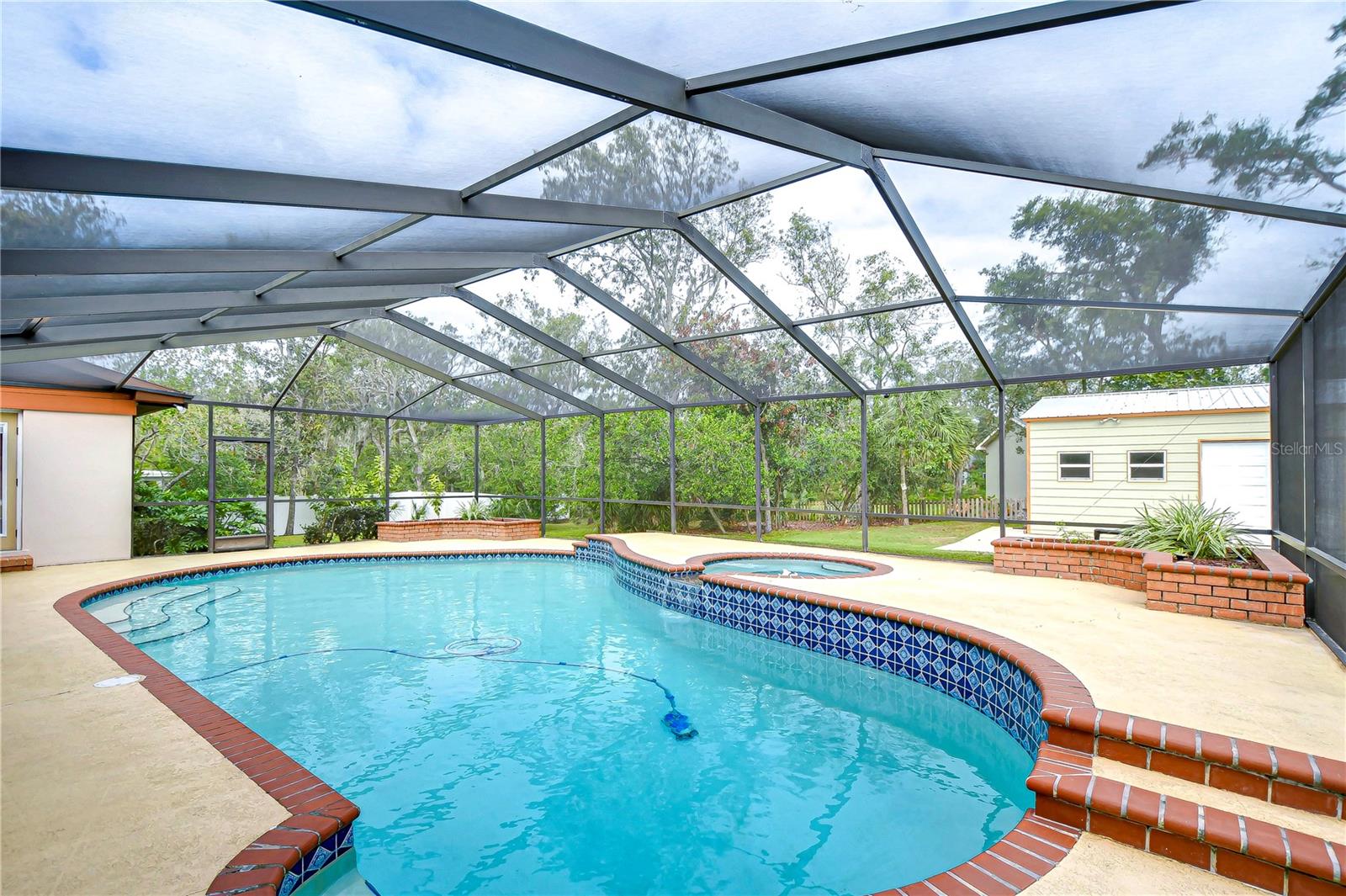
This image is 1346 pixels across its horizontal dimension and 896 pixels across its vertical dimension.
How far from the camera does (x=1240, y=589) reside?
5.24m

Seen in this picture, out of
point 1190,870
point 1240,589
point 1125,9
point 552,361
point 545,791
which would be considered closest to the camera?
point 1190,870

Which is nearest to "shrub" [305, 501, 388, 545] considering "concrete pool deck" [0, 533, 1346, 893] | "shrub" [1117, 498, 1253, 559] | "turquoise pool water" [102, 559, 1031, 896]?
"turquoise pool water" [102, 559, 1031, 896]

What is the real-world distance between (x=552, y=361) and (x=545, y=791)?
28.2ft

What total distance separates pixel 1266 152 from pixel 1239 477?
7672 millimetres

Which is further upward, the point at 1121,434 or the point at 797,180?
the point at 797,180

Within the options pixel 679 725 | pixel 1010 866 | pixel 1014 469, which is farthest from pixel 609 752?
pixel 1014 469

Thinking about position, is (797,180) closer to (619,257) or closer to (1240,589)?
(619,257)

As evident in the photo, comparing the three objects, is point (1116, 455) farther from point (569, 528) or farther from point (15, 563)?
point (15, 563)

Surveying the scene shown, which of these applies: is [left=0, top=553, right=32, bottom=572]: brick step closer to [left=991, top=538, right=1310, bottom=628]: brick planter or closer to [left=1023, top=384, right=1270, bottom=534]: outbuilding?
[left=991, top=538, right=1310, bottom=628]: brick planter

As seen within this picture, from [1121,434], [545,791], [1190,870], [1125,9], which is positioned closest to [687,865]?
[545,791]

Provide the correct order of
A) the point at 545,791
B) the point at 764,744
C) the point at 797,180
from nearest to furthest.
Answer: the point at 545,791
the point at 764,744
the point at 797,180

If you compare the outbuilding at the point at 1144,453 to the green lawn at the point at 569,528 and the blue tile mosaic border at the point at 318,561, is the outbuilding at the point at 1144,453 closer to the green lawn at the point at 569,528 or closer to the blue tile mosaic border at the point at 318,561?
the blue tile mosaic border at the point at 318,561

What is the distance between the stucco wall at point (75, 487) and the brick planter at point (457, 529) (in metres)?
4.41

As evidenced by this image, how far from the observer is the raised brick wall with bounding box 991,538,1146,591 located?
22.4ft
